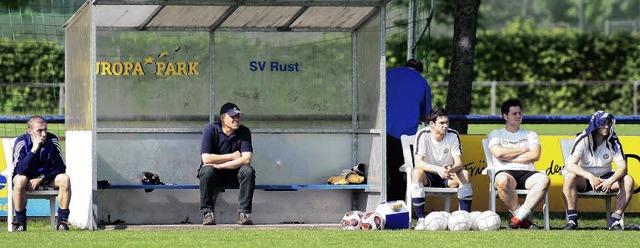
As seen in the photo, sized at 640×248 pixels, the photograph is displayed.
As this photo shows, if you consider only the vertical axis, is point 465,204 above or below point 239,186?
below

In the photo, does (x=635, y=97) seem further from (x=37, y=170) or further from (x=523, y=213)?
(x=37, y=170)

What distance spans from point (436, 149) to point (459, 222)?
44.3 inches

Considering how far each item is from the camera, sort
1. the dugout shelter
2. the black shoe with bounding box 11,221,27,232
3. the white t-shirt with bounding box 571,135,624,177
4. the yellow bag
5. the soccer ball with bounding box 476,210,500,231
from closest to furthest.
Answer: the soccer ball with bounding box 476,210,500,231, the black shoe with bounding box 11,221,27,232, the white t-shirt with bounding box 571,135,624,177, the dugout shelter, the yellow bag

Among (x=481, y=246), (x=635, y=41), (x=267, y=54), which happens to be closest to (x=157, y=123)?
(x=267, y=54)

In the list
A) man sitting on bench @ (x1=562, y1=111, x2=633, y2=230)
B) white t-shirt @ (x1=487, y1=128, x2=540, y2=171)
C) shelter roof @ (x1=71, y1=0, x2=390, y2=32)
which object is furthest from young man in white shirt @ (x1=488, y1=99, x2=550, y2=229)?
shelter roof @ (x1=71, y1=0, x2=390, y2=32)

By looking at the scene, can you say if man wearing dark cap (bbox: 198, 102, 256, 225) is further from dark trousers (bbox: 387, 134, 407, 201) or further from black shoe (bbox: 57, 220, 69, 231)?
dark trousers (bbox: 387, 134, 407, 201)

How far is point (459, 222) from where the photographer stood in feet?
46.6

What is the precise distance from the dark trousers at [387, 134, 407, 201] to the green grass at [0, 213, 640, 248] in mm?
1702

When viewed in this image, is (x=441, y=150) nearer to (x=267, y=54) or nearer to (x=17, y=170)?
(x=267, y=54)

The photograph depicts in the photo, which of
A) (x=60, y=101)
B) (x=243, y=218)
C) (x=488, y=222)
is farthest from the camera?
(x=60, y=101)

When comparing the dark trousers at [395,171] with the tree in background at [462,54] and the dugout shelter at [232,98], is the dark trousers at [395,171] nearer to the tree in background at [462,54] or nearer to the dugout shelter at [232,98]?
the dugout shelter at [232,98]

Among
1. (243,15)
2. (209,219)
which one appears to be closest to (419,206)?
(209,219)

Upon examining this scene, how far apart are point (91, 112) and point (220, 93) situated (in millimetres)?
1943

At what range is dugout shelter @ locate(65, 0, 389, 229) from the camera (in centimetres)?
1548
